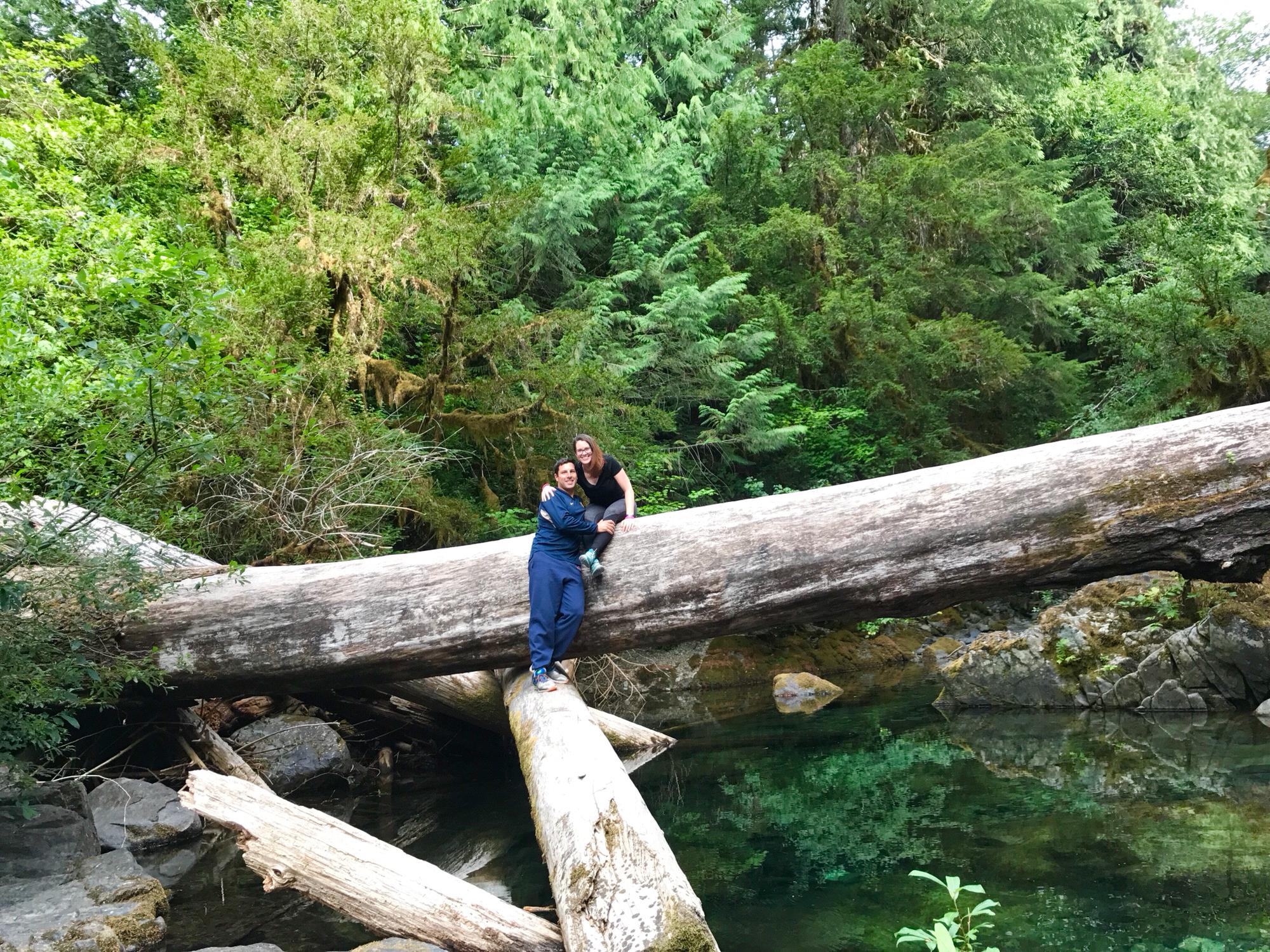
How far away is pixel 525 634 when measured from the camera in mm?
5691

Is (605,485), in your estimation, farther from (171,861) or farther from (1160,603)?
(1160,603)

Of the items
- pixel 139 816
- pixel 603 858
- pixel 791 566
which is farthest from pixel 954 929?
pixel 139 816

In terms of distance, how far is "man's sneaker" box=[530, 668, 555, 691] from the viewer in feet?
18.2

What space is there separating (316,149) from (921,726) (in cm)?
1001

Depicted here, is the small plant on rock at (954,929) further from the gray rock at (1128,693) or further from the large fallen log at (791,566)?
the gray rock at (1128,693)

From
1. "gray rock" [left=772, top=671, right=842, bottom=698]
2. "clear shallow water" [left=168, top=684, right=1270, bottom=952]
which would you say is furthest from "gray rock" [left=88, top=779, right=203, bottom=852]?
"gray rock" [left=772, top=671, right=842, bottom=698]

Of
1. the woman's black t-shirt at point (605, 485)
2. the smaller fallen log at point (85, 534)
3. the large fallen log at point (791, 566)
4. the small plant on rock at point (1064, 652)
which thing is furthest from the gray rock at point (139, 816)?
the small plant on rock at point (1064, 652)

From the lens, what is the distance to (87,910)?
418 centimetres

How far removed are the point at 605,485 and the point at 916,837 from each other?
2830mm

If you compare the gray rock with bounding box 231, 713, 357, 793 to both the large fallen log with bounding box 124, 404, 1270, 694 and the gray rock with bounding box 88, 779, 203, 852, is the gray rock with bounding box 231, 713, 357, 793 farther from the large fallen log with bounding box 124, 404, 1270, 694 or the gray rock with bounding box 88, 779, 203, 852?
the large fallen log with bounding box 124, 404, 1270, 694

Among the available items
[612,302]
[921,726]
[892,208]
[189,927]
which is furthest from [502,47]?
[189,927]

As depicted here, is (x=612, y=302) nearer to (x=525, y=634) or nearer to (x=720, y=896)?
(x=525, y=634)

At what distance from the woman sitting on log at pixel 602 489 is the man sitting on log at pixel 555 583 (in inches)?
4.1

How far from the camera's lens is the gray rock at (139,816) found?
18.6 feet
